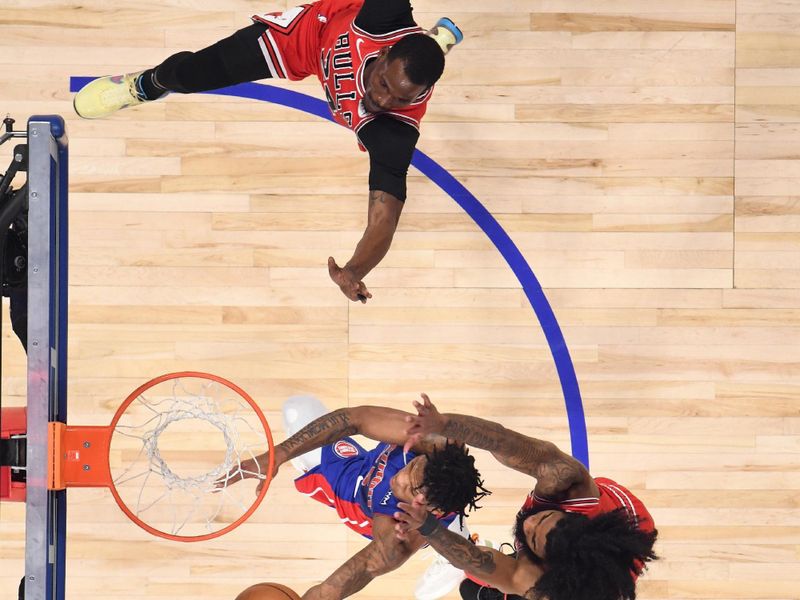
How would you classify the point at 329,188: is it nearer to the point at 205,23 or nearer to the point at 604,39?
the point at 205,23

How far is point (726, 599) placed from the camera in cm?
450

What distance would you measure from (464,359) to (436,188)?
3.18 ft

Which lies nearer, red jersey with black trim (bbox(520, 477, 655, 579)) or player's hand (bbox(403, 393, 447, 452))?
player's hand (bbox(403, 393, 447, 452))

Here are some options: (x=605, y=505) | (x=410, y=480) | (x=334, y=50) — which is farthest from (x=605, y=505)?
(x=334, y=50)

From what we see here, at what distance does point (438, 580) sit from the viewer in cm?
423

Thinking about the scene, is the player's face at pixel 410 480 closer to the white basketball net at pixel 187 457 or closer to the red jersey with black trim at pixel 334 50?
the white basketball net at pixel 187 457

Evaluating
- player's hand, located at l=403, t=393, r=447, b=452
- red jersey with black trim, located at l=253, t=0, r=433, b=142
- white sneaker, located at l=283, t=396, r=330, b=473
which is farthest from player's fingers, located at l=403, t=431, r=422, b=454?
red jersey with black trim, located at l=253, t=0, r=433, b=142

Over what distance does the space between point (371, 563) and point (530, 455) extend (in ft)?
2.90

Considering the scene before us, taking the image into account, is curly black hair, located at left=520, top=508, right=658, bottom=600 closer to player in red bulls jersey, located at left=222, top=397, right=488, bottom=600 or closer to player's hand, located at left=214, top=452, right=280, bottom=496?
player in red bulls jersey, located at left=222, top=397, right=488, bottom=600

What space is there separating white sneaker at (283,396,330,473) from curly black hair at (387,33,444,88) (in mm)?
1785

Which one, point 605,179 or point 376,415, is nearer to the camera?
point 376,415

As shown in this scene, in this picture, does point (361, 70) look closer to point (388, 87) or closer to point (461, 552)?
point (388, 87)

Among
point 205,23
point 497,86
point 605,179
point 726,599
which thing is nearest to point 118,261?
point 205,23

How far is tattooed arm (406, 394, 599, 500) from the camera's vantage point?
3.48 meters
